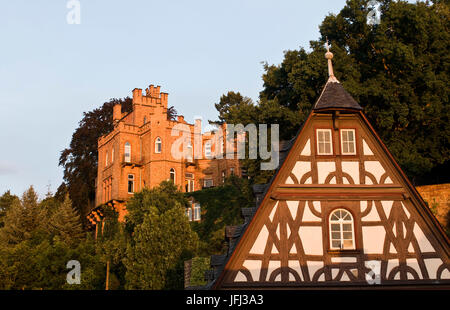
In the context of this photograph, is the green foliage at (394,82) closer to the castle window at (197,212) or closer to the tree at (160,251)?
the tree at (160,251)

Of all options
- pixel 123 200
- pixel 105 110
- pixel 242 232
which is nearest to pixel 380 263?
pixel 242 232

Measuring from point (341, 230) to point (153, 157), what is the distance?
42.2 m

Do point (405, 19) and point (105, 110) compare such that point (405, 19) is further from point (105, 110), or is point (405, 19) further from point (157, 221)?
point (105, 110)

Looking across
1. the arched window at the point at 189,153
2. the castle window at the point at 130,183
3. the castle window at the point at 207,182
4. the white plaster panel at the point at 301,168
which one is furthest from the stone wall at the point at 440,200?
the castle window at the point at 130,183

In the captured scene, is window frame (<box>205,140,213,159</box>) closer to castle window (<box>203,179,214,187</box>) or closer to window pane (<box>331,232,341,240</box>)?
castle window (<box>203,179,214,187</box>)

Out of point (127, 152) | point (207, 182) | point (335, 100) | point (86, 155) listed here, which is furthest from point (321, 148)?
point (86, 155)

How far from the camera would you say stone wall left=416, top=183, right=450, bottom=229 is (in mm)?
31156

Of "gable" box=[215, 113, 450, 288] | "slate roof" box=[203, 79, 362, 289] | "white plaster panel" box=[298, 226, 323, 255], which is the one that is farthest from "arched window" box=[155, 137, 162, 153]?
"white plaster panel" box=[298, 226, 323, 255]

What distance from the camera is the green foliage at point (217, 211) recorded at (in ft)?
148

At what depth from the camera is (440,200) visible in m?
31.7

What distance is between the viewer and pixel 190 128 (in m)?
62.3

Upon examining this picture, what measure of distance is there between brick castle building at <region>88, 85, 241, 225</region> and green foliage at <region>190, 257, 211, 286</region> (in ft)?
90.3

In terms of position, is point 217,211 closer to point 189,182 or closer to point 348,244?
point 189,182
